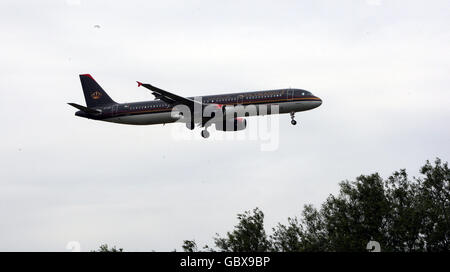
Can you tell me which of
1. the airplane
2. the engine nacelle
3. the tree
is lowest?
the tree

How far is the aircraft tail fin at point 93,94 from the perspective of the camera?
87.9 m

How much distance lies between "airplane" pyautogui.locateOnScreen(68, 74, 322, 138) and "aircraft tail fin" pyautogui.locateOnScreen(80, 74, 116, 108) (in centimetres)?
8

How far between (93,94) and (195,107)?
1827cm

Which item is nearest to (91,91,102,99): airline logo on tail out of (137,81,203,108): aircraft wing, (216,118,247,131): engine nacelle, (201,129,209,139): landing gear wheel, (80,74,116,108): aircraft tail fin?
→ (80,74,116,108): aircraft tail fin

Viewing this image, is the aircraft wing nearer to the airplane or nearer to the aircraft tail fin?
the airplane

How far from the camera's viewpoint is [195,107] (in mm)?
76562

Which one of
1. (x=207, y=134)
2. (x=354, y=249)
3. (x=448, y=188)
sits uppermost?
(x=207, y=134)

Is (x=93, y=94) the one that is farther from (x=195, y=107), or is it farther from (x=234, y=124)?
(x=234, y=124)


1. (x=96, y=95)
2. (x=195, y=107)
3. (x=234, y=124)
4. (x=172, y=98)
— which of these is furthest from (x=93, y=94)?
(x=234, y=124)

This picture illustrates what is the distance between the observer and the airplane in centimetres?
7344
